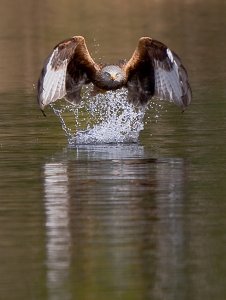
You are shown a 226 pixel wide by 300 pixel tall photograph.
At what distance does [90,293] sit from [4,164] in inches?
224

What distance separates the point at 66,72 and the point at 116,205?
456 centimetres

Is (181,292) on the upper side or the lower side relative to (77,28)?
lower

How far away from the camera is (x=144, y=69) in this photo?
1795 cm

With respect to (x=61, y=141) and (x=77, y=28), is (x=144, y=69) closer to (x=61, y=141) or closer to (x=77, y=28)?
(x=61, y=141)

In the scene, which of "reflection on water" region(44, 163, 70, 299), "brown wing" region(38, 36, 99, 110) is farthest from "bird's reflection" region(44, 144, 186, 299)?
"brown wing" region(38, 36, 99, 110)

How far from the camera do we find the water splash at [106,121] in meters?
18.0

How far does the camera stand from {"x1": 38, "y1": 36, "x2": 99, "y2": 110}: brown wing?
57.2ft

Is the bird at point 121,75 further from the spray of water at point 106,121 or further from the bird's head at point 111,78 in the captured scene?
the spray of water at point 106,121

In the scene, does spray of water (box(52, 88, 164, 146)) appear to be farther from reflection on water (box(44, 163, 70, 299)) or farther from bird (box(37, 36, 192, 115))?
reflection on water (box(44, 163, 70, 299))

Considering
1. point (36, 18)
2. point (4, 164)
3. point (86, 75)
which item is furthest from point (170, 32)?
point (4, 164)

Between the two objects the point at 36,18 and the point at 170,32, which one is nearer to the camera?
the point at 170,32

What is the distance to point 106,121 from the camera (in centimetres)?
1877

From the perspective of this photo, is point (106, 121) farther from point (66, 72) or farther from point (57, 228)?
point (57, 228)

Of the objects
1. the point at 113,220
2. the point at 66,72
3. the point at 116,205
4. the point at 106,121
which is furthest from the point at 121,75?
the point at 113,220
